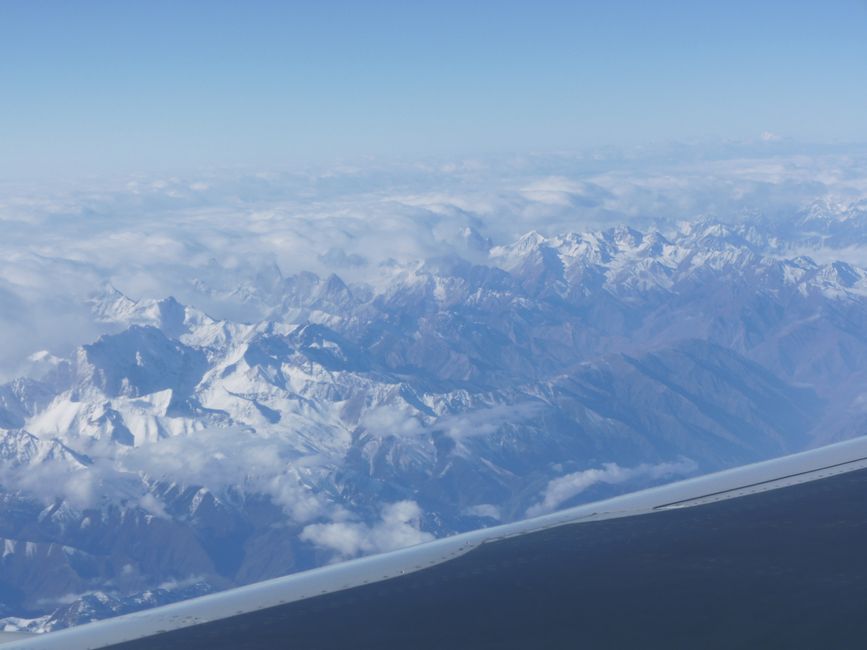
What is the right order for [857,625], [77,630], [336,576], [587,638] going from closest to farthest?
[857,625] < [587,638] < [77,630] < [336,576]

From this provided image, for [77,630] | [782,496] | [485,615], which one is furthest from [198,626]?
[782,496]

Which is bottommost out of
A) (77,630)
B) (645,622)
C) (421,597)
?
(77,630)

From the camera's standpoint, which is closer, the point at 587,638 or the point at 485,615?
the point at 587,638

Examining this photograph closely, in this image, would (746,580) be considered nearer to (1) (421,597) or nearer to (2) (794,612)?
(2) (794,612)

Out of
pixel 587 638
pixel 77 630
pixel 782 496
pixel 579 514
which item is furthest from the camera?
pixel 579 514

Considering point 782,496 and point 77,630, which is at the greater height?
point 782,496

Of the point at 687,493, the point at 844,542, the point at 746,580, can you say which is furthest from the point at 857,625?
the point at 687,493

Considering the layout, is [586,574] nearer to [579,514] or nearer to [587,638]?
[587,638]
